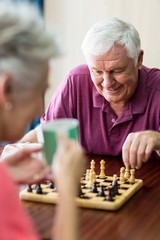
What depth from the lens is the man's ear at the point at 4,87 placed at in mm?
1185

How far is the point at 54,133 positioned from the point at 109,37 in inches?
A: 43.3

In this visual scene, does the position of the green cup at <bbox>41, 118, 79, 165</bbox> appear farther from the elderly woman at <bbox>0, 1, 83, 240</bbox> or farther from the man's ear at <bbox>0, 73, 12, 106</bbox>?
the man's ear at <bbox>0, 73, 12, 106</bbox>

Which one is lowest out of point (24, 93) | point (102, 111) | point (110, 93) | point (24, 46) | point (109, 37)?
point (102, 111)

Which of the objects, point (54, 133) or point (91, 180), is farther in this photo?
point (91, 180)

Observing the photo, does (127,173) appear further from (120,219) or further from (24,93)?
(24,93)

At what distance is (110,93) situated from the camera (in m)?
2.59

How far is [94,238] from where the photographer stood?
4.87 ft

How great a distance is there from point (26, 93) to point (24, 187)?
2.37 ft

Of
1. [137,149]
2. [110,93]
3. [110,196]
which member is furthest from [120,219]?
[110,93]

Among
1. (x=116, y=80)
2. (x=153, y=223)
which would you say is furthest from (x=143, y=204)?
(x=116, y=80)

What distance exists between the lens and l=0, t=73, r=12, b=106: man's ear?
1185 mm

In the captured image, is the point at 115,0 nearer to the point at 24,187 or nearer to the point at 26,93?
the point at 24,187

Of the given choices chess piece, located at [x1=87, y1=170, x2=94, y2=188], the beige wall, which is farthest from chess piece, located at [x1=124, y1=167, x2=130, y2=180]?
the beige wall

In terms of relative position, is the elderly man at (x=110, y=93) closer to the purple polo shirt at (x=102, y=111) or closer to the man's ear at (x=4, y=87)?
the purple polo shirt at (x=102, y=111)
